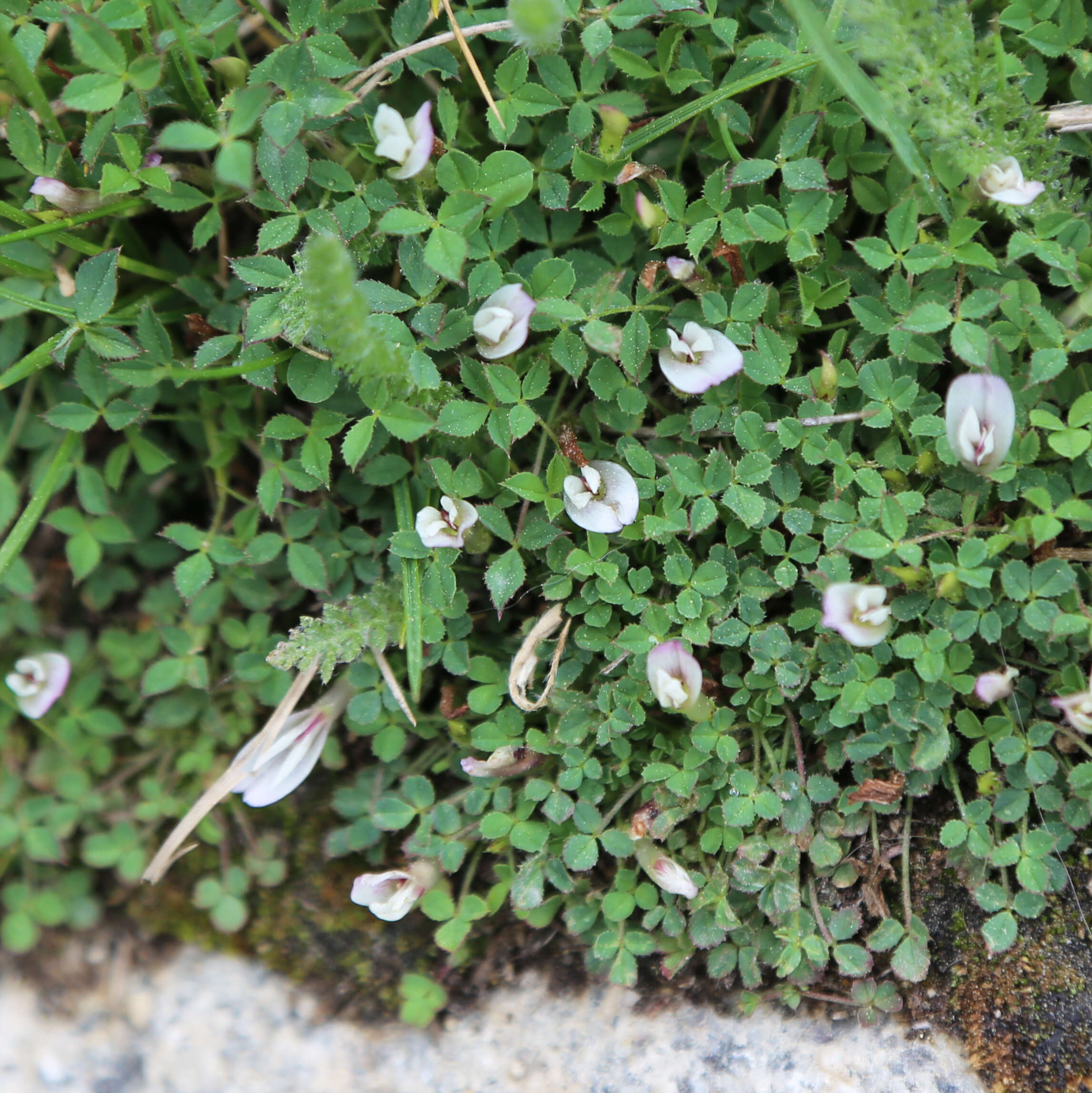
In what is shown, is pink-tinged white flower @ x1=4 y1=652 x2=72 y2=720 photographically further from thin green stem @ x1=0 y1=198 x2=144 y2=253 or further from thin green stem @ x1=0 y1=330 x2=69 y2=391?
thin green stem @ x1=0 y1=198 x2=144 y2=253

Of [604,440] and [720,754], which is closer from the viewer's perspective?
[720,754]

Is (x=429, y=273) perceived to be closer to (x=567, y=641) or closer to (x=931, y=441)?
(x=567, y=641)

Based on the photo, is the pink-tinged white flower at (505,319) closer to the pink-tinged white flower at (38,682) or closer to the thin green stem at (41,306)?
the thin green stem at (41,306)

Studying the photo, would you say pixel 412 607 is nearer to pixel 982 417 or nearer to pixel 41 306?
pixel 41 306

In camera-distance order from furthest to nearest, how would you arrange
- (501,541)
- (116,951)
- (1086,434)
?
(116,951), (501,541), (1086,434)

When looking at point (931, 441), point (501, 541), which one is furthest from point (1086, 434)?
point (501, 541)

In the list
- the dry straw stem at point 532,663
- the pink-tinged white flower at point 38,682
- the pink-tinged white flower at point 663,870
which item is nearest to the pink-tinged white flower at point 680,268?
the dry straw stem at point 532,663

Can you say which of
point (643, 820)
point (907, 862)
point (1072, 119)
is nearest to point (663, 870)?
point (643, 820)
